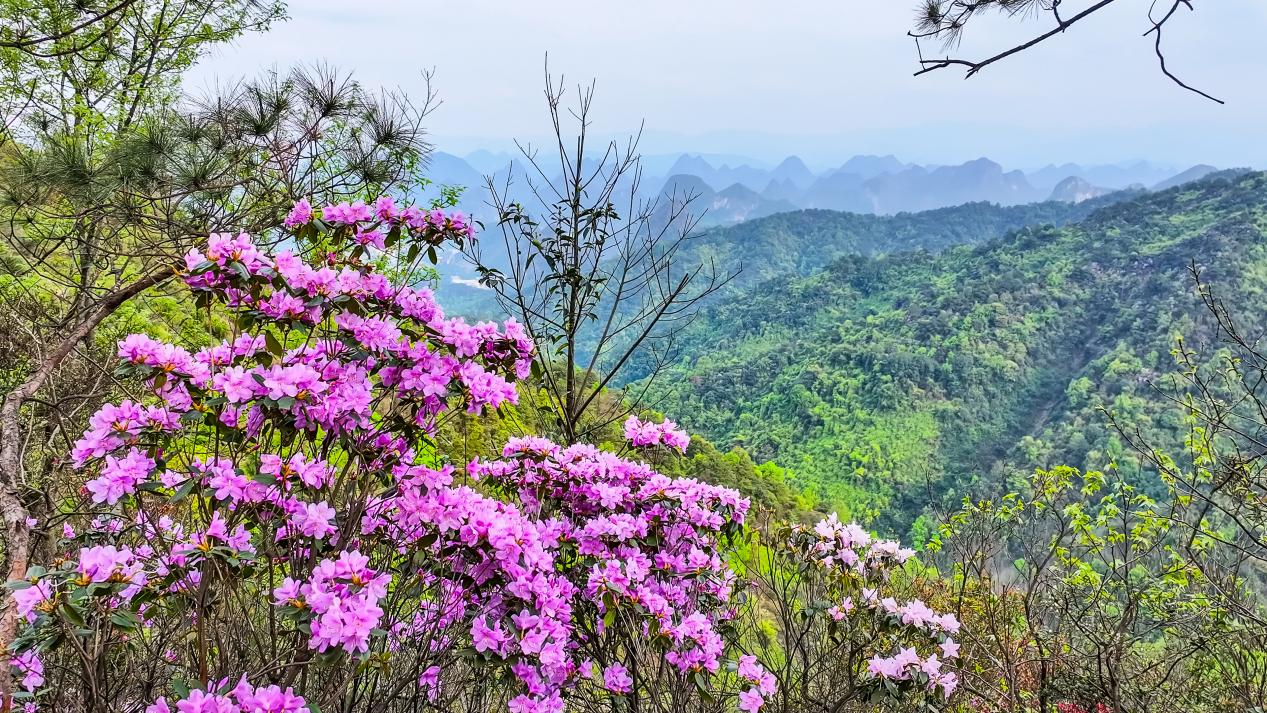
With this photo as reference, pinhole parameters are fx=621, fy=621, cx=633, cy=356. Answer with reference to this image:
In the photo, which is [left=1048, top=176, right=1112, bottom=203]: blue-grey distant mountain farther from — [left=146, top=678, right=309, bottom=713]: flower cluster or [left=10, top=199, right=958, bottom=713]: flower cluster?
[left=146, top=678, right=309, bottom=713]: flower cluster

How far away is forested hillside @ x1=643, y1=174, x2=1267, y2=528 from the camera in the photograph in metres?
26.8

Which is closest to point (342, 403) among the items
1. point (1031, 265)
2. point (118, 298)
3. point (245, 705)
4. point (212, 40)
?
point (245, 705)

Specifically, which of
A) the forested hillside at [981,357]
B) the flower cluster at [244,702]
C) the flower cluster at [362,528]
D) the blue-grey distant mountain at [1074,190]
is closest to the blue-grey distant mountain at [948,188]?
the blue-grey distant mountain at [1074,190]

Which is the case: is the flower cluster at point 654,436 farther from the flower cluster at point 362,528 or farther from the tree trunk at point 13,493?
the tree trunk at point 13,493

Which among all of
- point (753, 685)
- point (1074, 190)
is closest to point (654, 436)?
point (753, 685)

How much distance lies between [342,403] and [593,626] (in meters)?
1.12

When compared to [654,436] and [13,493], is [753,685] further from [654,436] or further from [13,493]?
[13,493]

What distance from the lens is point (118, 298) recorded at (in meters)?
1.92

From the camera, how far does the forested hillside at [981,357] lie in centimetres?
2681

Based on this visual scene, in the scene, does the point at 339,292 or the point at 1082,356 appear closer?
the point at 339,292

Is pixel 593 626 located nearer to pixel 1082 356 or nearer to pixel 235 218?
pixel 235 218

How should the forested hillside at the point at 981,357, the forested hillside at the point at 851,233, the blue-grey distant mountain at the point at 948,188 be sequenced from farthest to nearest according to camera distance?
the blue-grey distant mountain at the point at 948,188 < the forested hillside at the point at 851,233 < the forested hillside at the point at 981,357

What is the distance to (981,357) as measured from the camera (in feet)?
113

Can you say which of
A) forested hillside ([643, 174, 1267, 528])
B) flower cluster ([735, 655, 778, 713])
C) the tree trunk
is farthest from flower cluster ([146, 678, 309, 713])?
forested hillside ([643, 174, 1267, 528])
